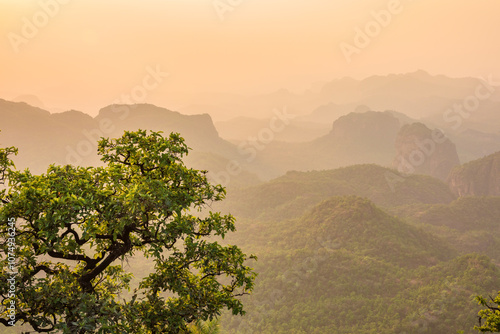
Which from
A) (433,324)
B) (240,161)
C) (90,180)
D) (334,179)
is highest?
(240,161)

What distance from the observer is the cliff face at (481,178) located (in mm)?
79125

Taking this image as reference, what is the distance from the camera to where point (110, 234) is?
8375 millimetres

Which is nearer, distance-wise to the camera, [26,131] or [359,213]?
[359,213]

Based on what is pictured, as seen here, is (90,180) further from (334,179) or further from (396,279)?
(334,179)

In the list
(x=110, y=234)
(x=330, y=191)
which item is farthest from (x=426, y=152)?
(x=110, y=234)

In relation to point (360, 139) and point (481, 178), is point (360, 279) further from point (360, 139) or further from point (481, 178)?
point (360, 139)

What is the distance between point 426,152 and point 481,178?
33367 millimetres

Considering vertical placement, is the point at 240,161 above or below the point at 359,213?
above

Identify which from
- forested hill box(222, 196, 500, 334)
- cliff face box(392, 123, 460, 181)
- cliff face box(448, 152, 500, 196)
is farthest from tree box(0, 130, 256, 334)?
cliff face box(392, 123, 460, 181)

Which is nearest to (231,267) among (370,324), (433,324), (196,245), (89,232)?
(196,245)

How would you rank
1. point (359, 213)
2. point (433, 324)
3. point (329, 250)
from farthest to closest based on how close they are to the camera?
Answer: point (359, 213) < point (329, 250) < point (433, 324)

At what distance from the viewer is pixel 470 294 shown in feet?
95.9

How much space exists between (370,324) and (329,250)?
14.0 m

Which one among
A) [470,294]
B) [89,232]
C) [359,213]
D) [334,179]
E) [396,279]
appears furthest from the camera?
[334,179]
